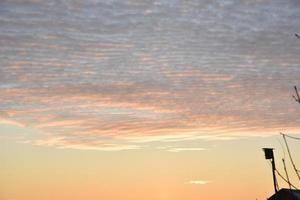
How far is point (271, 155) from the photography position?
102 feet

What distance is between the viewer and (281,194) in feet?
104

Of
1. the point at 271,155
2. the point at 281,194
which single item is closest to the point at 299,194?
the point at 281,194

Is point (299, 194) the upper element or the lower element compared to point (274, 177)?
lower

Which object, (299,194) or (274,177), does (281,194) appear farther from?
(274,177)

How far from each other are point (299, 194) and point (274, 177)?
3531 millimetres

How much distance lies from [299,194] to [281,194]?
1.38 m

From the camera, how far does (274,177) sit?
29.0m

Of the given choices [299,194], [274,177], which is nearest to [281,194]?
[299,194]

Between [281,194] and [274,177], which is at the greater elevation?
[274,177]

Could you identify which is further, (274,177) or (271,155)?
(271,155)

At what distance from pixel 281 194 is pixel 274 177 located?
11.9 ft

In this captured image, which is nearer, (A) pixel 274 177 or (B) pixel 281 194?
(A) pixel 274 177

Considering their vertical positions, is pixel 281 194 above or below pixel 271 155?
below

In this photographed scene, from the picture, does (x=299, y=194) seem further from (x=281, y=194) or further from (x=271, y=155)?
(x=271, y=155)
